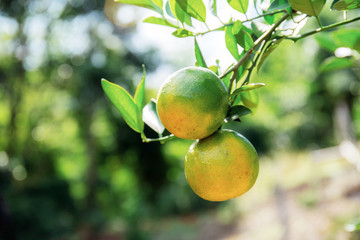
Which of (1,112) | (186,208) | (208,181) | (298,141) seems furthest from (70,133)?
(208,181)

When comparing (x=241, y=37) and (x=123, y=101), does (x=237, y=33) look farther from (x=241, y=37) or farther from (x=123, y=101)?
(x=123, y=101)

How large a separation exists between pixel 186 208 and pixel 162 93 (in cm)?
670

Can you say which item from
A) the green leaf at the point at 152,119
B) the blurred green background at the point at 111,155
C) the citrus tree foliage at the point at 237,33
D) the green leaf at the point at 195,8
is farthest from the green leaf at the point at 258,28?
the blurred green background at the point at 111,155

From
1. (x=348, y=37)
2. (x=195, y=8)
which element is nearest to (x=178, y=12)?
(x=195, y=8)

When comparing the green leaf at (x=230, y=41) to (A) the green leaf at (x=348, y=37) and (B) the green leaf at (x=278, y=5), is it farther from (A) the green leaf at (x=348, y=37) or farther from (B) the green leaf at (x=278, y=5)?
(A) the green leaf at (x=348, y=37)

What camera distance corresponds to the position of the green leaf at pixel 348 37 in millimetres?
594

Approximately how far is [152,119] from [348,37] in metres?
0.43

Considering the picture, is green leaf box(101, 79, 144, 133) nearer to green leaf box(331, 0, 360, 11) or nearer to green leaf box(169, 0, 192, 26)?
green leaf box(169, 0, 192, 26)

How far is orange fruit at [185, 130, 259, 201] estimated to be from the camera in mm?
458

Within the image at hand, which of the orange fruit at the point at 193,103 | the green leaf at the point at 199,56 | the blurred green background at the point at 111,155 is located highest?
the green leaf at the point at 199,56

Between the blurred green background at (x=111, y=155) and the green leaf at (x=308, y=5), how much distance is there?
4.08 metres

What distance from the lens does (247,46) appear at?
1.53 feet

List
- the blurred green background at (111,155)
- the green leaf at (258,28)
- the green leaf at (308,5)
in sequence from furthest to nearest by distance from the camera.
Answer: the blurred green background at (111,155), the green leaf at (258,28), the green leaf at (308,5)

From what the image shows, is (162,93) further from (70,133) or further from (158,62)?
(70,133)
